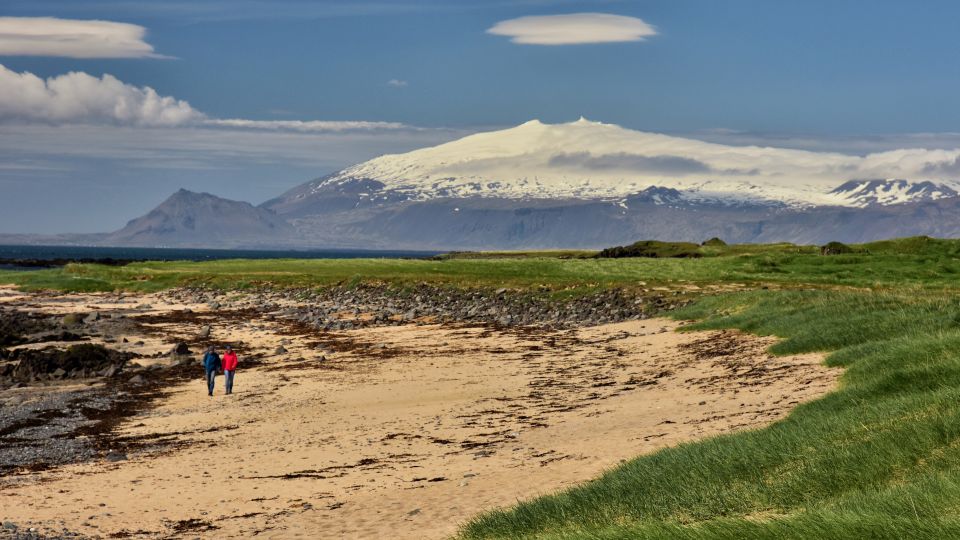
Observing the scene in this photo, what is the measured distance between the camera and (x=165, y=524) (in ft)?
60.2

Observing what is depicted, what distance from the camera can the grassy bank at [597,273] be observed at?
72562 mm

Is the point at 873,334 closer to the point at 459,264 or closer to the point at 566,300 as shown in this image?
the point at 566,300

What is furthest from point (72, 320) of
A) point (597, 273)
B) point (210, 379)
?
point (597, 273)

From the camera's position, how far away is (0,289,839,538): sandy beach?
734 inches

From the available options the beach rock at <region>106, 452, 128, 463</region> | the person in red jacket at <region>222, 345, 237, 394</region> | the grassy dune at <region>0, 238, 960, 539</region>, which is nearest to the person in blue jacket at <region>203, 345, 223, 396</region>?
the person in red jacket at <region>222, 345, 237, 394</region>

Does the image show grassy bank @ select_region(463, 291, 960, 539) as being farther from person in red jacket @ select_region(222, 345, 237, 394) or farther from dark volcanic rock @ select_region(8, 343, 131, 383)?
dark volcanic rock @ select_region(8, 343, 131, 383)

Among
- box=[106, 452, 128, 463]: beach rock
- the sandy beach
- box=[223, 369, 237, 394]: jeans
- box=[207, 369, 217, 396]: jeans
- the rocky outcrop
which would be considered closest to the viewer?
the sandy beach

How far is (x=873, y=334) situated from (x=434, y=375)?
1516 centimetres

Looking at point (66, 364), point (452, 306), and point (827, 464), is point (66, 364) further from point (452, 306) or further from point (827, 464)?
point (827, 464)

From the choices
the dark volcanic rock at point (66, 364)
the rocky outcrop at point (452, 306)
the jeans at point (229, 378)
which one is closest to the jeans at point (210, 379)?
the jeans at point (229, 378)

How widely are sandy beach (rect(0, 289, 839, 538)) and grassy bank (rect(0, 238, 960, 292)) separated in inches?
1199

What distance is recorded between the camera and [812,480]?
13.4 meters

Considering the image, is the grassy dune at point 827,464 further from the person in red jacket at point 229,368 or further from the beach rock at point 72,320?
the beach rock at point 72,320

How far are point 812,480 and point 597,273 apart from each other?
70844 millimetres
